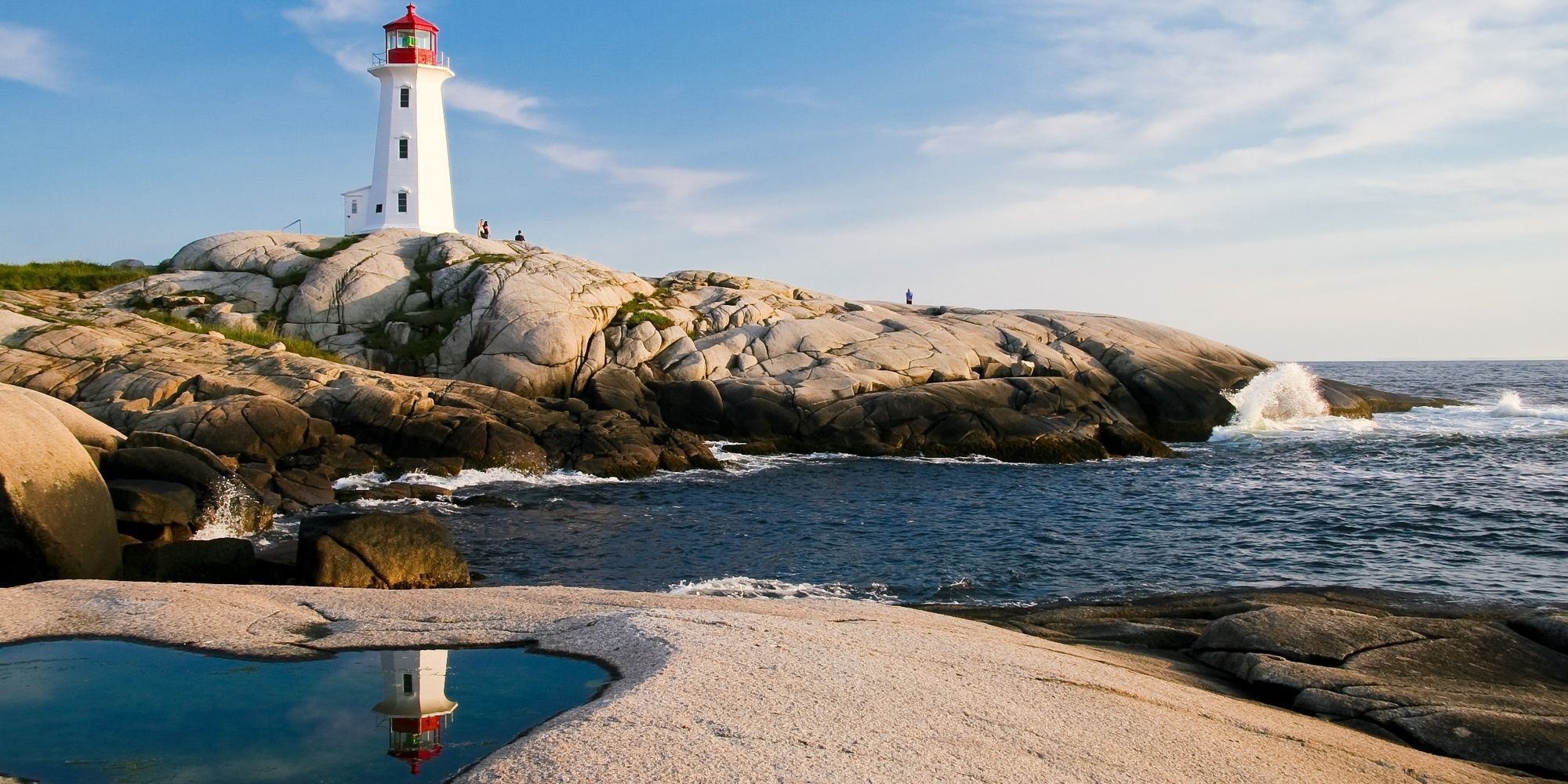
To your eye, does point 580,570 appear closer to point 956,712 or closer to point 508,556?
point 508,556

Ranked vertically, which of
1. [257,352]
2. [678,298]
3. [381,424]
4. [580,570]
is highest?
[678,298]

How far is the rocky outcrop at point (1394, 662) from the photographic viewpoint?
8.99 metres

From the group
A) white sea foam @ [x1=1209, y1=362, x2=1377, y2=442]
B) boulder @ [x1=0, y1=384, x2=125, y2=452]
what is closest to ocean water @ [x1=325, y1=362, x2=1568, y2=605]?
white sea foam @ [x1=1209, y1=362, x2=1377, y2=442]

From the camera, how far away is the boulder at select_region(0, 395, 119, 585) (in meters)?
13.2

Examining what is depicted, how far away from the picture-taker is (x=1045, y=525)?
24.6 m

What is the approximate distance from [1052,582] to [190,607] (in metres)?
13.6

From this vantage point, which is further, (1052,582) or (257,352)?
(257,352)

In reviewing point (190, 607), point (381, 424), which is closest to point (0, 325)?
point (381, 424)

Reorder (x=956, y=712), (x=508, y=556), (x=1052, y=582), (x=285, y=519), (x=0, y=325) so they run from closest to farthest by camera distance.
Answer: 1. (x=956, y=712)
2. (x=1052, y=582)
3. (x=508, y=556)
4. (x=285, y=519)
5. (x=0, y=325)

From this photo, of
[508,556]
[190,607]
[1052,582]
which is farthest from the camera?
[508,556]

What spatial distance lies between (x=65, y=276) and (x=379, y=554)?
42.4 metres

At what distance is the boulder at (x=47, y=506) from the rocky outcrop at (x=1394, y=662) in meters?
12.4

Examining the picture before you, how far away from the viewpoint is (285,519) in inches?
954

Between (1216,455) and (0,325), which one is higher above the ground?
(0,325)
